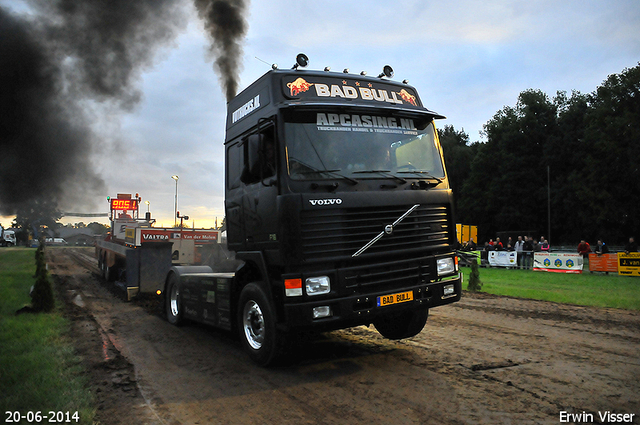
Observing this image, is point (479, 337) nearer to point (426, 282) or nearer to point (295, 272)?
point (426, 282)

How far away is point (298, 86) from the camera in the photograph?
6.00 metres

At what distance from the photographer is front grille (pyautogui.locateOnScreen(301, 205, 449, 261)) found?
17.2 ft

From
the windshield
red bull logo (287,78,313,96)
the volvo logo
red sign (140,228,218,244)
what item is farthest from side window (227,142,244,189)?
red sign (140,228,218,244)

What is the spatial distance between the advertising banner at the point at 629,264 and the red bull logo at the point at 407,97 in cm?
1656

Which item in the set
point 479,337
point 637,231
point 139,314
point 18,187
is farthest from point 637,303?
point 637,231

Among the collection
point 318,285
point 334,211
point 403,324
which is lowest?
point 403,324

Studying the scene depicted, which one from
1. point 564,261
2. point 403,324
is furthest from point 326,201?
point 564,261

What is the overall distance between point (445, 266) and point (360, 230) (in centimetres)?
139

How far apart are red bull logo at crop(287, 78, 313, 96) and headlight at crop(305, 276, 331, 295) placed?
2347 mm

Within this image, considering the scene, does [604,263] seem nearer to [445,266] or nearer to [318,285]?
[445,266]

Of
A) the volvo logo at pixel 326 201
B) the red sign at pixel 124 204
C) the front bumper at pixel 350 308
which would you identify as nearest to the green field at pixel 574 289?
the front bumper at pixel 350 308

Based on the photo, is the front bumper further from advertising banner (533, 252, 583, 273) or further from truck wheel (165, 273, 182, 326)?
advertising banner (533, 252, 583, 273)

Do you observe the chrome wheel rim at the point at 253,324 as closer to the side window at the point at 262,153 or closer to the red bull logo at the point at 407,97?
the side window at the point at 262,153

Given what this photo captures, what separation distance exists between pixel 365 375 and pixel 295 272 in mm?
1406
